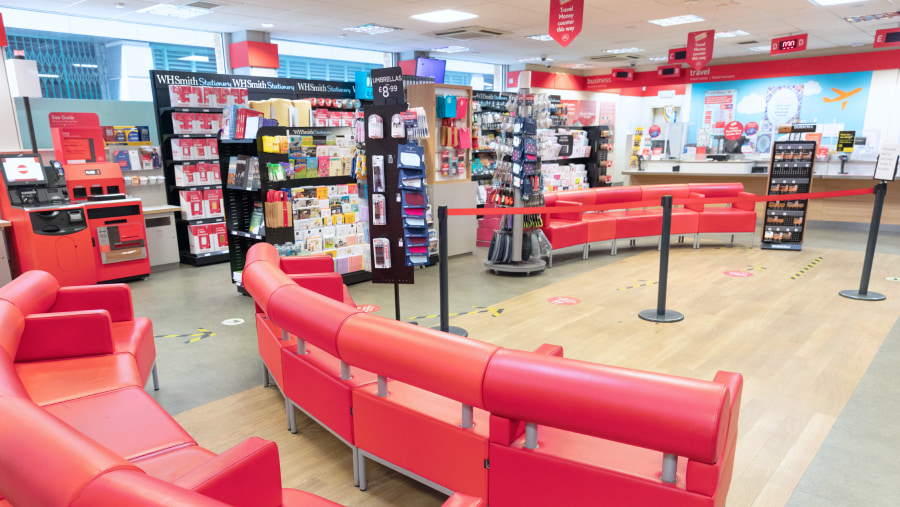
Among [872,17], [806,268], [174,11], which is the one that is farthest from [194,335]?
[872,17]

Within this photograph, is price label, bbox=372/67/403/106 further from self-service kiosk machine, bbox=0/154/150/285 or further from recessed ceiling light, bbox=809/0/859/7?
recessed ceiling light, bbox=809/0/859/7

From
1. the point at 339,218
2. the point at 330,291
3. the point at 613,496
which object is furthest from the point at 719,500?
the point at 339,218

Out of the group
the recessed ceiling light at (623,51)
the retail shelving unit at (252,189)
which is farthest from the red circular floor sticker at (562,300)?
the recessed ceiling light at (623,51)

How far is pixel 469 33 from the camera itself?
11281 mm

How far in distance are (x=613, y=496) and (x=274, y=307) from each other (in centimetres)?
185

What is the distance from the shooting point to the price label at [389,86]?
471 centimetres

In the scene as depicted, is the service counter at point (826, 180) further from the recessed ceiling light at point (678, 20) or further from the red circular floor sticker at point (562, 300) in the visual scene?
the red circular floor sticker at point (562, 300)

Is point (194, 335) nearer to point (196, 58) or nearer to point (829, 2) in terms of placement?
point (196, 58)

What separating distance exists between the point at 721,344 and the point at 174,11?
29.6ft

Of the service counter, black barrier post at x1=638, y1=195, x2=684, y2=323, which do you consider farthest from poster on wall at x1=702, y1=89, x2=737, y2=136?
black barrier post at x1=638, y1=195, x2=684, y2=323

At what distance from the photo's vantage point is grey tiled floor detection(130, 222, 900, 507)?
2.81 meters

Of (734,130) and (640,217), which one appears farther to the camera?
(734,130)

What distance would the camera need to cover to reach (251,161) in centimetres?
571

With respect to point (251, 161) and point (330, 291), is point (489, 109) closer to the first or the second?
point (251, 161)
